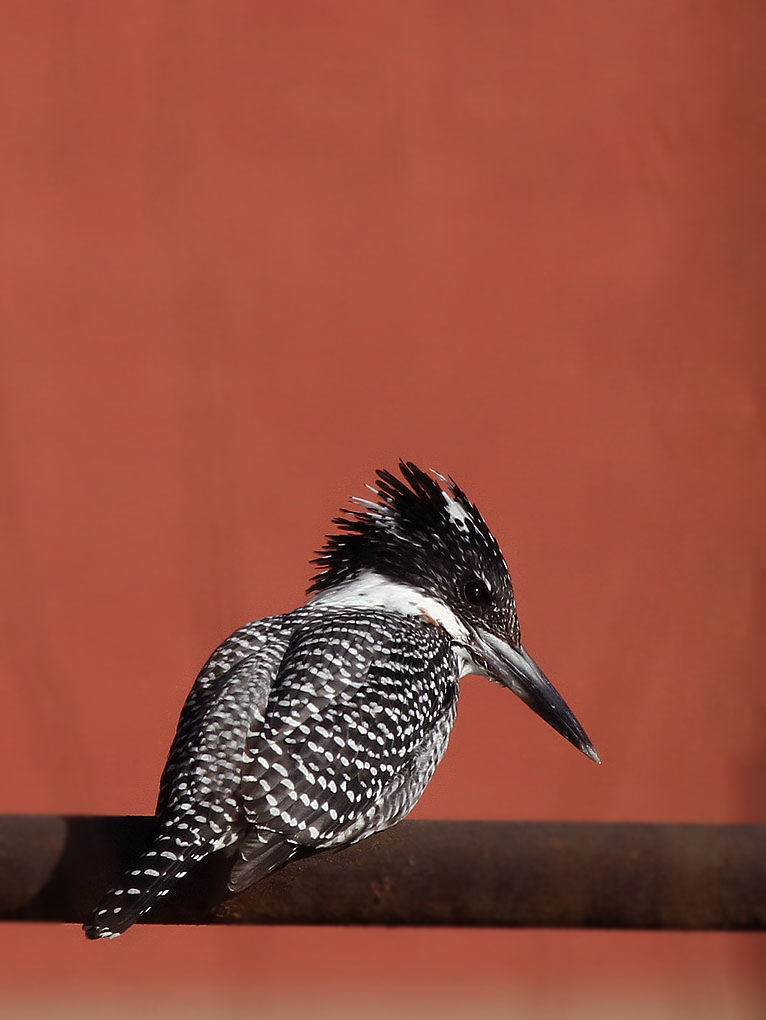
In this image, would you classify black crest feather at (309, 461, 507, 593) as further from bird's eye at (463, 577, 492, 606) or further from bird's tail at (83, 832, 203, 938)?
bird's tail at (83, 832, 203, 938)

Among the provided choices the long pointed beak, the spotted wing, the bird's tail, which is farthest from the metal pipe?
the long pointed beak

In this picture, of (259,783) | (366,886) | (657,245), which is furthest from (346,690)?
(657,245)

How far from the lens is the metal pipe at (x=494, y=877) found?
119 centimetres

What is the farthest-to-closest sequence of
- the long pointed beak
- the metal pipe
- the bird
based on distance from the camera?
the long pointed beak < the bird < the metal pipe

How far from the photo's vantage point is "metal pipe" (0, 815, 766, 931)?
1193 mm

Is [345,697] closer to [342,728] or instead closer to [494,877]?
[342,728]

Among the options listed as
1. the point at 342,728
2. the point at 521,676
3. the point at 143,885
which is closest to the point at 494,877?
the point at 143,885

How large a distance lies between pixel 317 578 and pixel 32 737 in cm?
84

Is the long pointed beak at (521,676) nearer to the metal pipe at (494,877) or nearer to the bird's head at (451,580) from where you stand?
the bird's head at (451,580)

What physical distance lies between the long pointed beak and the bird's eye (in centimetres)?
4

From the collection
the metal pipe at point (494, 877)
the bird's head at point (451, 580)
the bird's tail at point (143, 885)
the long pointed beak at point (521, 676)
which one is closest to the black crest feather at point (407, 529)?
the bird's head at point (451, 580)

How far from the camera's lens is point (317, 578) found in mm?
2258

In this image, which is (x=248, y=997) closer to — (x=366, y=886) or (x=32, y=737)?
(x=32, y=737)

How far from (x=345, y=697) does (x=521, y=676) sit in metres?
0.48
